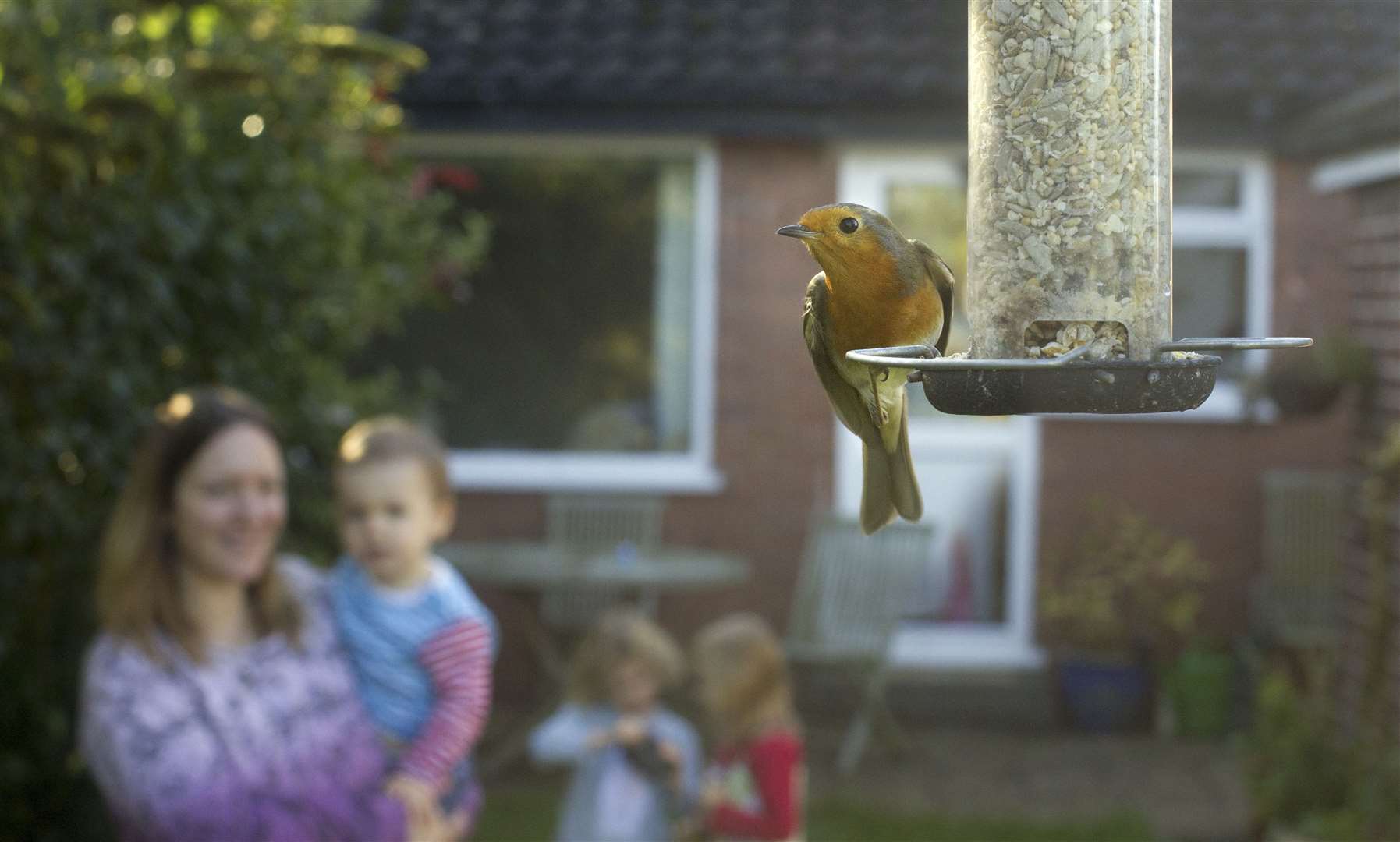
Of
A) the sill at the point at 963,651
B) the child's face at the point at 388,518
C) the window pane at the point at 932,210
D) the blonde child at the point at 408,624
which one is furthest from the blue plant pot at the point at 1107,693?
the child's face at the point at 388,518

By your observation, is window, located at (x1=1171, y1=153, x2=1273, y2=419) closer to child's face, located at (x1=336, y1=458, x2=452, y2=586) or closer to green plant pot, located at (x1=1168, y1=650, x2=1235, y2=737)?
green plant pot, located at (x1=1168, y1=650, x2=1235, y2=737)

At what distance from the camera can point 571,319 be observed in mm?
8992

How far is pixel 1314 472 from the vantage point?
8.75 meters

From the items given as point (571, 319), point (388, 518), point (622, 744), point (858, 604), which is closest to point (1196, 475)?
point (858, 604)

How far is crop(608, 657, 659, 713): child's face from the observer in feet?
15.2

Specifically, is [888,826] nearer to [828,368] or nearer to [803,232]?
[828,368]

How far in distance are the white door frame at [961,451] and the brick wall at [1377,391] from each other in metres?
2.49

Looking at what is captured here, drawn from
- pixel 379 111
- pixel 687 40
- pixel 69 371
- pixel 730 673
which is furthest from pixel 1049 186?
pixel 687 40

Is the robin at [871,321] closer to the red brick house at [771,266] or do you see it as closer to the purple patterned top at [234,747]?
the purple patterned top at [234,747]

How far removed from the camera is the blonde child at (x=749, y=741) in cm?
423

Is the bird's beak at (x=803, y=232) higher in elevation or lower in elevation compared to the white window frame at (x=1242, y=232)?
lower

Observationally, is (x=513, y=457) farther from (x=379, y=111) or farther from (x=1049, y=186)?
(x=1049, y=186)

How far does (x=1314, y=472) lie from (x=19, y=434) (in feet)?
22.3

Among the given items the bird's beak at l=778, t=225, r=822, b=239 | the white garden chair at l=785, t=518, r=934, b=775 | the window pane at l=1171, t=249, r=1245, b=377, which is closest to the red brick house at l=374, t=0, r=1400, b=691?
the window pane at l=1171, t=249, r=1245, b=377
